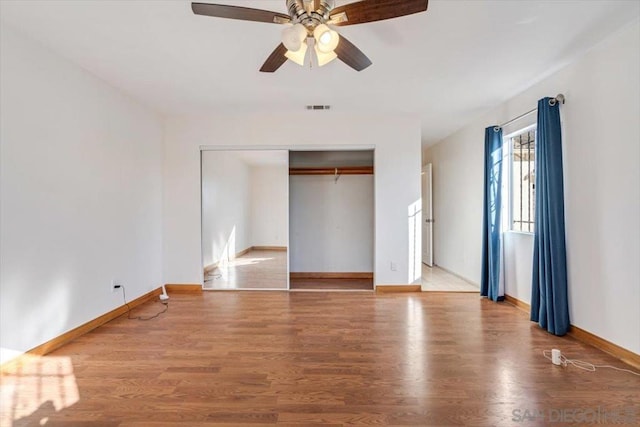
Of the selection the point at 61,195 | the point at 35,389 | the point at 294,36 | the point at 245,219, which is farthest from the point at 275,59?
the point at 245,219

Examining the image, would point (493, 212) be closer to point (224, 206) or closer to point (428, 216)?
point (428, 216)

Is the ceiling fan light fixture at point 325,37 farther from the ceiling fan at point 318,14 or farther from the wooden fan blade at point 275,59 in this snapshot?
the wooden fan blade at point 275,59

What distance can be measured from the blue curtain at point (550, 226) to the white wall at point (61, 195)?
457cm

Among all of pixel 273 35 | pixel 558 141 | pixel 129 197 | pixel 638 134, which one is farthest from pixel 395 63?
pixel 129 197

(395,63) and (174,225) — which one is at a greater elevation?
(395,63)

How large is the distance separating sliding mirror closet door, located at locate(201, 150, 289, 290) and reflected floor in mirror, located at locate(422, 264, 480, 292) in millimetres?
2314

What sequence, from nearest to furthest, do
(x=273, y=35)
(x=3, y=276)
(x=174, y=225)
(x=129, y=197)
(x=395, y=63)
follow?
1. (x=3, y=276)
2. (x=273, y=35)
3. (x=395, y=63)
4. (x=129, y=197)
5. (x=174, y=225)

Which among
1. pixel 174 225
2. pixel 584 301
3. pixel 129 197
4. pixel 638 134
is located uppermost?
pixel 638 134

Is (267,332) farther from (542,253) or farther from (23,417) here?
(542,253)

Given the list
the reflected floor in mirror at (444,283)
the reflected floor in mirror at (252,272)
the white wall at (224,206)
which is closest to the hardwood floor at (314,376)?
the reflected floor in mirror at (444,283)

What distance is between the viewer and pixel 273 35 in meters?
2.41

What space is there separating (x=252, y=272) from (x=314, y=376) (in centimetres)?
331

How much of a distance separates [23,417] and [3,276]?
1.06 meters

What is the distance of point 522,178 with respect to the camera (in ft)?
12.5
